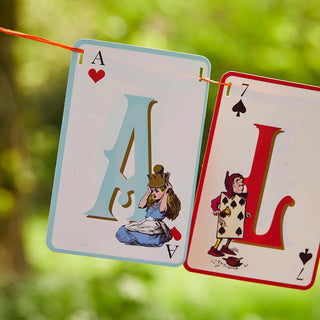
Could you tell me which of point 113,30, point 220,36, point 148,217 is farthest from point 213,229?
point 113,30

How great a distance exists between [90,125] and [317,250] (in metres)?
0.60

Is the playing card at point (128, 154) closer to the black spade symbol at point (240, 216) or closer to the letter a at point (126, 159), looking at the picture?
the letter a at point (126, 159)

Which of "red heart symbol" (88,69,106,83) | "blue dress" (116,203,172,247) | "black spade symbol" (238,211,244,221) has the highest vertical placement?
"red heart symbol" (88,69,106,83)

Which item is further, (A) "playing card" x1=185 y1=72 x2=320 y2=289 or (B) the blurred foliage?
(B) the blurred foliage

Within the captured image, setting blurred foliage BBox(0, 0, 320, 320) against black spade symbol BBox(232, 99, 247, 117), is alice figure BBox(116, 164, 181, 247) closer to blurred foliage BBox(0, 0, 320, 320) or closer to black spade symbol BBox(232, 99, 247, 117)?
black spade symbol BBox(232, 99, 247, 117)

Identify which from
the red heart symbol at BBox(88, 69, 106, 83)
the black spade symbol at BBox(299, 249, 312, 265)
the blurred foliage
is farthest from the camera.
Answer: the blurred foliage

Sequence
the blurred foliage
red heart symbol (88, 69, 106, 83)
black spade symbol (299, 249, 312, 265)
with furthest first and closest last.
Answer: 1. the blurred foliage
2. black spade symbol (299, 249, 312, 265)
3. red heart symbol (88, 69, 106, 83)

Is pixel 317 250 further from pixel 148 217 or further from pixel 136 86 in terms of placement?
pixel 136 86

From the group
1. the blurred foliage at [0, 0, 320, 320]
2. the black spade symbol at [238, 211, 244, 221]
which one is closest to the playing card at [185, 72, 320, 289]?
the black spade symbol at [238, 211, 244, 221]

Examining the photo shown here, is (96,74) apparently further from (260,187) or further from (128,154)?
(260,187)

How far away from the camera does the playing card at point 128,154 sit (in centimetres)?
94

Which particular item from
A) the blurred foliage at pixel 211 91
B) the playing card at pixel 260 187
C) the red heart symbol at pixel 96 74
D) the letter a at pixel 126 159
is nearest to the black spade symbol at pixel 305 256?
the playing card at pixel 260 187

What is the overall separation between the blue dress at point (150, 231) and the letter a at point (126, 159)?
0.09 ft

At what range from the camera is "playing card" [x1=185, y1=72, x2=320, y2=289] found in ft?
3.19
